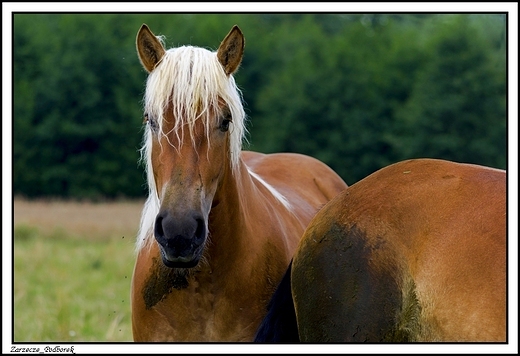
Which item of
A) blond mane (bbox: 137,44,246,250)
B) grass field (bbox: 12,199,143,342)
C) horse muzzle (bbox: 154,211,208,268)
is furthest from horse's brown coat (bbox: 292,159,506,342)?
grass field (bbox: 12,199,143,342)

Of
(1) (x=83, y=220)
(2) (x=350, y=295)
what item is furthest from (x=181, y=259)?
(1) (x=83, y=220)

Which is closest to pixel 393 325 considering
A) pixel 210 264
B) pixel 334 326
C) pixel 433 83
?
pixel 334 326

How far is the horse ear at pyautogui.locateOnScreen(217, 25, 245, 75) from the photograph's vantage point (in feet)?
11.6

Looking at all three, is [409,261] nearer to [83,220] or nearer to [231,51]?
→ [231,51]

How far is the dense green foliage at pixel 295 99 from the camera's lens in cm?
2814

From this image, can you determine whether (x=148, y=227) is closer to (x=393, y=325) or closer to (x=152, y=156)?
(x=152, y=156)

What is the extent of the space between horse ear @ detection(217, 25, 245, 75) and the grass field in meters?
1.21

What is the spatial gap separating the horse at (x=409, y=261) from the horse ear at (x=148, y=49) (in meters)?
1.27

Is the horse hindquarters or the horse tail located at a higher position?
the horse hindquarters

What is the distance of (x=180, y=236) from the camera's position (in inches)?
116

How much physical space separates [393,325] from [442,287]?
0.75 feet

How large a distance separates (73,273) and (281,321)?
8.43 meters

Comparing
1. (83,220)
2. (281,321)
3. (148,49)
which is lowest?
(83,220)

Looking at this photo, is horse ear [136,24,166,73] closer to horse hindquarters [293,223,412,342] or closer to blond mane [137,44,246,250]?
blond mane [137,44,246,250]
